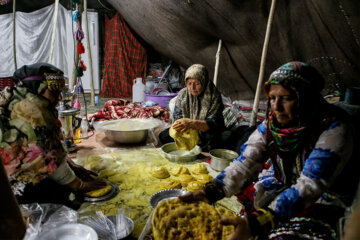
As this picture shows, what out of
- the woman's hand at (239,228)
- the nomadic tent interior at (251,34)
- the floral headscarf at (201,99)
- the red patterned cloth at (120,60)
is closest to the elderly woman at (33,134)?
the woman's hand at (239,228)

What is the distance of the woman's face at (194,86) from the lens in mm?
2919

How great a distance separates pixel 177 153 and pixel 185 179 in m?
0.72

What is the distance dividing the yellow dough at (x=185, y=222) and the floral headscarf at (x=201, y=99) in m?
1.81

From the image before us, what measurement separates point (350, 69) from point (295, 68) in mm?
2493

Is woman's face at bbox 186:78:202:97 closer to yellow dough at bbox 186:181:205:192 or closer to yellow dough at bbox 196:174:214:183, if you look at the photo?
yellow dough at bbox 196:174:214:183

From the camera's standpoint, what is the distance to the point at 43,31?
7309mm

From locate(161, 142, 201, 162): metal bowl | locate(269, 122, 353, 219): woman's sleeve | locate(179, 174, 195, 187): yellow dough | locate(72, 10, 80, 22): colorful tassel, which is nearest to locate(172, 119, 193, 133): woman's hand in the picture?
locate(161, 142, 201, 162): metal bowl

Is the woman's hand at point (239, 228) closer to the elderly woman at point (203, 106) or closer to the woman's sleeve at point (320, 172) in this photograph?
the woman's sleeve at point (320, 172)

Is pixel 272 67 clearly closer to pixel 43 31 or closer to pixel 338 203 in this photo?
pixel 338 203

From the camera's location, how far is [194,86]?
9.64 ft

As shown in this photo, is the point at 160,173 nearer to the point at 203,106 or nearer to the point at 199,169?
the point at 199,169

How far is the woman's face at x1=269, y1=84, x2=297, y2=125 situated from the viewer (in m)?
1.29

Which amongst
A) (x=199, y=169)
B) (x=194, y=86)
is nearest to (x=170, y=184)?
(x=199, y=169)

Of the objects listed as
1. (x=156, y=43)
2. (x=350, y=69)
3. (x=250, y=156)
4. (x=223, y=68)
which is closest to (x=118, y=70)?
(x=156, y=43)
